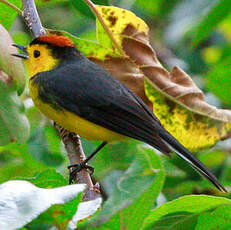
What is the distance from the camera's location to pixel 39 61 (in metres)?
3.58

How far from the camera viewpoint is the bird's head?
132 inches

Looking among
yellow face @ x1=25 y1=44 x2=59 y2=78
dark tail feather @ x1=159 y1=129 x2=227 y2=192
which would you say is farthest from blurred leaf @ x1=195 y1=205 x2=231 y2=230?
yellow face @ x1=25 y1=44 x2=59 y2=78

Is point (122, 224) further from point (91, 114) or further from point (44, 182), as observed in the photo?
point (91, 114)

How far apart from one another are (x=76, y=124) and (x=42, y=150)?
34 cm

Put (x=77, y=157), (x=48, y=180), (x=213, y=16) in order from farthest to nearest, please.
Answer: (x=213, y=16) → (x=77, y=157) → (x=48, y=180)

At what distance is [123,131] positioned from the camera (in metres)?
3.14

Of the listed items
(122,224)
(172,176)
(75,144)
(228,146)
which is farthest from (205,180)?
(122,224)

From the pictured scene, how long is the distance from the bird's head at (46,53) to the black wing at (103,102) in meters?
0.20

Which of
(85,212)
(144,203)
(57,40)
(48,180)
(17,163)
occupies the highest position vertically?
(144,203)

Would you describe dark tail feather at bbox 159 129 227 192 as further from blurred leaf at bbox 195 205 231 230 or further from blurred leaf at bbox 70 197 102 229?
blurred leaf at bbox 70 197 102 229

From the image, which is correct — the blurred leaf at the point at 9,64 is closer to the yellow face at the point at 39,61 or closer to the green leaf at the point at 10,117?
the green leaf at the point at 10,117

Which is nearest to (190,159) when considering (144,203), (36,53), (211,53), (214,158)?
(214,158)

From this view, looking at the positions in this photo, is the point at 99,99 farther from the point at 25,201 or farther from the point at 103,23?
the point at 25,201

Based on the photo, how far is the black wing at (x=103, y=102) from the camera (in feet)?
10.3
